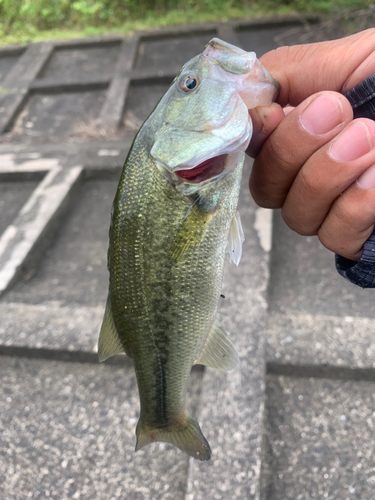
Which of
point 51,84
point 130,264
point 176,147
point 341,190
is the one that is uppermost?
point 176,147

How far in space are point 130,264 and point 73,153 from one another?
3.83m

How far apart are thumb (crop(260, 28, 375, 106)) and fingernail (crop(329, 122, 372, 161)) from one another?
361mm

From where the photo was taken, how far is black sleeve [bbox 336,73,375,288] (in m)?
1.28

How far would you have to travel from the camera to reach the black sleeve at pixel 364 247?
50.4 inches

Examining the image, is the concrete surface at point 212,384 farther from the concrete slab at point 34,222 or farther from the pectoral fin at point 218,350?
the pectoral fin at point 218,350

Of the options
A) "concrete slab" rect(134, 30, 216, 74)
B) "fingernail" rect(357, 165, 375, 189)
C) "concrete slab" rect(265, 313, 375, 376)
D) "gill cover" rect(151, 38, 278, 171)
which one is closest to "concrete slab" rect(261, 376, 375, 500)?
"concrete slab" rect(265, 313, 375, 376)

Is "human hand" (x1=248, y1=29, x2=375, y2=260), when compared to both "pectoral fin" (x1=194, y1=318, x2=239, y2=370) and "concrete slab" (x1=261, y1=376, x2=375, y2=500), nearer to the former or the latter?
"pectoral fin" (x1=194, y1=318, x2=239, y2=370)

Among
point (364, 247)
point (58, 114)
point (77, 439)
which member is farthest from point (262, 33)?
point (77, 439)

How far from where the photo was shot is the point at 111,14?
27.9 ft

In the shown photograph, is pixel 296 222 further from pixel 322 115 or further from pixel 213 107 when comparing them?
pixel 213 107

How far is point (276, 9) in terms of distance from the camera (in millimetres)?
7418

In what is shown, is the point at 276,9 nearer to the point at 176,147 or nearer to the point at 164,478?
the point at 176,147

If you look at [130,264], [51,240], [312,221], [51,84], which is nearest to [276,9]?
[51,84]

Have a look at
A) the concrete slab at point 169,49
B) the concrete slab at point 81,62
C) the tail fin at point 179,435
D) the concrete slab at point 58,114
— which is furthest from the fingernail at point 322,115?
the concrete slab at point 81,62
